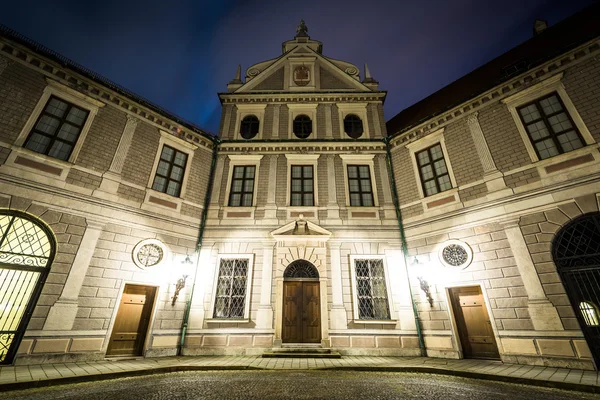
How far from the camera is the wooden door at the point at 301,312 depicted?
9523 mm

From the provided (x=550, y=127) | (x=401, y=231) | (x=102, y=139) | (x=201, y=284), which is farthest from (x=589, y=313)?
(x=102, y=139)

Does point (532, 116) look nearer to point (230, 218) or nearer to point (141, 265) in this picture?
A: point (230, 218)

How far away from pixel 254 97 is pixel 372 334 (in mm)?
13200

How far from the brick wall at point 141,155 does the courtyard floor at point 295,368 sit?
6.26 metres

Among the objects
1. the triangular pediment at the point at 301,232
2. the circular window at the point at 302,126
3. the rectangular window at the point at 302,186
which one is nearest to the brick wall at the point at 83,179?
the triangular pediment at the point at 301,232

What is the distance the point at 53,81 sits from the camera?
898 centimetres

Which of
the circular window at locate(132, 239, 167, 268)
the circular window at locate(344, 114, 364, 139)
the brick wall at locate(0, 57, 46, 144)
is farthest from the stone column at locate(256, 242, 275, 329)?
the brick wall at locate(0, 57, 46, 144)

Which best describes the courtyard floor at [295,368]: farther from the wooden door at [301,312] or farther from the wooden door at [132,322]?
the wooden door at [301,312]

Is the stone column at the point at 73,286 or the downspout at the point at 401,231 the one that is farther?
the downspout at the point at 401,231

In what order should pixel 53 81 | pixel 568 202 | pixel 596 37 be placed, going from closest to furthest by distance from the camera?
pixel 568 202, pixel 596 37, pixel 53 81

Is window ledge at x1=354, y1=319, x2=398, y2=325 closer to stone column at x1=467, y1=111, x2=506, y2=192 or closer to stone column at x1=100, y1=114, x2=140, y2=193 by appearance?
stone column at x1=467, y1=111, x2=506, y2=192

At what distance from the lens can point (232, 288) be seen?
10.1 m

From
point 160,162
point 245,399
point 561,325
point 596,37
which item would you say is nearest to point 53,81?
point 160,162

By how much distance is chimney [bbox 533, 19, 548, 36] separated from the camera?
13719 millimetres
